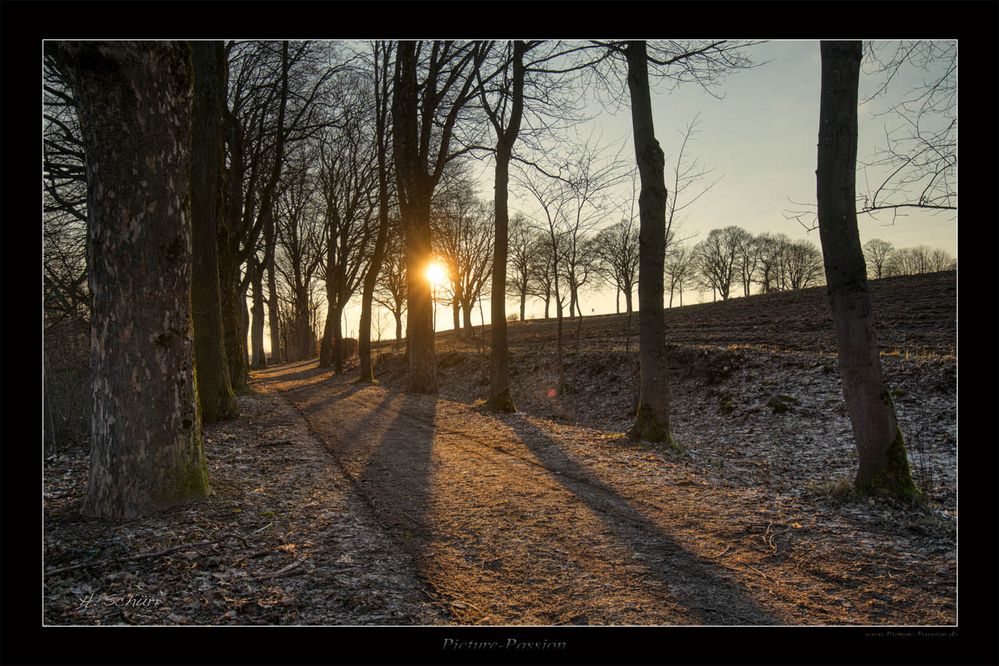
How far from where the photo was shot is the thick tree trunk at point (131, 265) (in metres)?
4.19

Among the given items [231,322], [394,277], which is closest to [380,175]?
[231,322]

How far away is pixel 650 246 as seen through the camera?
8562 mm

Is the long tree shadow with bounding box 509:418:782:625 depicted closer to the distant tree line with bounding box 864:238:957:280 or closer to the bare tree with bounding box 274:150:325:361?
the bare tree with bounding box 274:150:325:361

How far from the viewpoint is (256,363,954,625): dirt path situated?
324 centimetres

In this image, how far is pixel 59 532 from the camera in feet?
13.0

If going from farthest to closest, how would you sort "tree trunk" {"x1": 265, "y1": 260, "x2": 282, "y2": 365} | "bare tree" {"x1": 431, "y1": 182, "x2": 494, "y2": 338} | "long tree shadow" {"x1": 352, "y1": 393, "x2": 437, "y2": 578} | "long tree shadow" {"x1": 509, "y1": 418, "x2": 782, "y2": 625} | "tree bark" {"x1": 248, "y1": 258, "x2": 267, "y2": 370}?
1. "bare tree" {"x1": 431, "y1": 182, "x2": 494, "y2": 338}
2. "tree trunk" {"x1": 265, "y1": 260, "x2": 282, "y2": 365}
3. "tree bark" {"x1": 248, "y1": 258, "x2": 267, "y2": 370}
4. "long tree shadow" {"x1": 352, "y1": 393, "x2": 437, "y2": 578}
5. "long tree shadow" {"x1": 509, "y1": 418, "x2": 782, "y2": 625}

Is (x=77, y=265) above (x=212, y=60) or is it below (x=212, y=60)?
below

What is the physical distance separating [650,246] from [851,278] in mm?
3440

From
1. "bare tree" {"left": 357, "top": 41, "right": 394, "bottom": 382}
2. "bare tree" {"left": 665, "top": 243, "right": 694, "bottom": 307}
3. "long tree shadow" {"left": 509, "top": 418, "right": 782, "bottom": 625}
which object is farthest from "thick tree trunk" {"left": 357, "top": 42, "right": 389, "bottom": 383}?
"bare tree" {"left": 665, "top": 243, "right": 694, "bottom": 307}

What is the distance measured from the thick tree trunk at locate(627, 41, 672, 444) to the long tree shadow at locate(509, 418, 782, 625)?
2.73 metres
